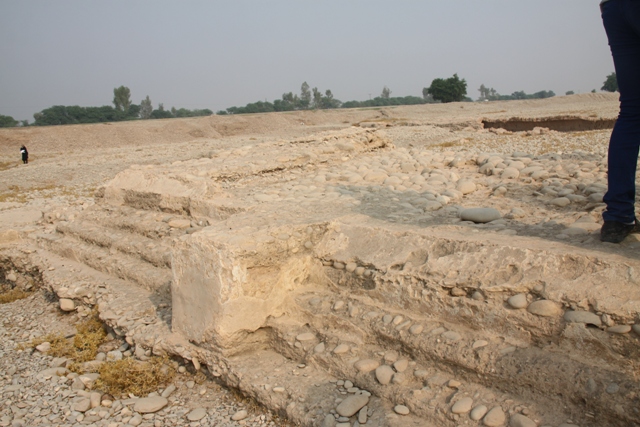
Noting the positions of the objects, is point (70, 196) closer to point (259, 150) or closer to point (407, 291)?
point (259, 150)

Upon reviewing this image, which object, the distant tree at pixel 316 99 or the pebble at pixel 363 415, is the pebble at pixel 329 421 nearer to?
the pebble at pixel 363 415

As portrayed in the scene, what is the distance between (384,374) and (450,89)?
170 feet

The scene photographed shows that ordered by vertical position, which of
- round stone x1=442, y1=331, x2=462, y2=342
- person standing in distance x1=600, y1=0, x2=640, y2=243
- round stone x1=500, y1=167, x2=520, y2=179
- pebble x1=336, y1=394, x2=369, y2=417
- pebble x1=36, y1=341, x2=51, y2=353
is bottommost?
pebble x1=36, y1=341, x2=51, y2=353

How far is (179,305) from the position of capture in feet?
11.6

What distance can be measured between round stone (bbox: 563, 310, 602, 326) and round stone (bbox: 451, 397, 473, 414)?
0.61 meters

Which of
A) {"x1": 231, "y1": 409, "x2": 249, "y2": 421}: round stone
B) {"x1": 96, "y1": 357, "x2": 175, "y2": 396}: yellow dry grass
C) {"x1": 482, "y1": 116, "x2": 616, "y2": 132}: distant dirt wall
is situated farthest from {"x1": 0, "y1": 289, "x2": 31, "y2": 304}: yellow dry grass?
{"x1": 482, "y1": 116, "x2": 616, "y2": 132}: distant dirt wall

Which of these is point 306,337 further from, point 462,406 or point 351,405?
point 462,406

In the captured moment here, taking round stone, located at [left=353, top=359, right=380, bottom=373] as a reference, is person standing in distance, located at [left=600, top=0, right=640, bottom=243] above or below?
above

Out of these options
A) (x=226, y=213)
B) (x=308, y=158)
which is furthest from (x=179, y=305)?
(x=308, y=158)

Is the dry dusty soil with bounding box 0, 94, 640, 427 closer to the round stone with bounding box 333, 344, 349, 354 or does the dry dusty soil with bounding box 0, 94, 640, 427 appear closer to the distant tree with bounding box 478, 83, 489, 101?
the round stone with bounding box 333, 344, 349, 354

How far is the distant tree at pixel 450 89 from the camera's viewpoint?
5062 cm

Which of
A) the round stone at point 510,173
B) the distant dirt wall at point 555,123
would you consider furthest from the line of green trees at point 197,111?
the round stone at point 510,173

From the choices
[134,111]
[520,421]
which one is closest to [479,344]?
[520,421]

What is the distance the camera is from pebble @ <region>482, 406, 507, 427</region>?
230 cm
